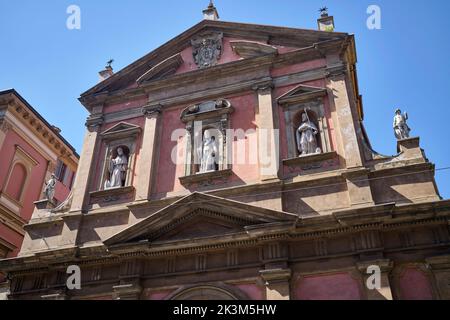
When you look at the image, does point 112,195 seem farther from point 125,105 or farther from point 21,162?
point 21,162

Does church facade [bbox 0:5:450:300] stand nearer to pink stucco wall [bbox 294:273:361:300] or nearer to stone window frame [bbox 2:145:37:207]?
pink stucco wall [bbox 294:273:361:300]

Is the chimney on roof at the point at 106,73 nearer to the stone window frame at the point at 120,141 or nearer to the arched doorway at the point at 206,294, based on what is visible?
the stone window frame at the point at 120,141

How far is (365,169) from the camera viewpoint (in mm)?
10062

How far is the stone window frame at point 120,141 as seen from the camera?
12.9 meters

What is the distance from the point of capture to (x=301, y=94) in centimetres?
1206

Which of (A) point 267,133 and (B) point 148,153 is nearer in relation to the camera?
(A) point 267,133

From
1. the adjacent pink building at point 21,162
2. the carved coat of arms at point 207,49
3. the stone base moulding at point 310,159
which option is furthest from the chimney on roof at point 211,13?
the adjacent pink building at point 21,162

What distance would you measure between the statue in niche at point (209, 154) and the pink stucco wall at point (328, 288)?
13.2ft

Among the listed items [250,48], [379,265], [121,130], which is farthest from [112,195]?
[379,265]

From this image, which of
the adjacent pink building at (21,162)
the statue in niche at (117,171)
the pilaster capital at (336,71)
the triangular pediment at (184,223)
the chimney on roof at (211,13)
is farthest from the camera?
the adjacent pink building at (21,162)

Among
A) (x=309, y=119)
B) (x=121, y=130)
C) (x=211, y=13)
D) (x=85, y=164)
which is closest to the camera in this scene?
(x=309, y=119)

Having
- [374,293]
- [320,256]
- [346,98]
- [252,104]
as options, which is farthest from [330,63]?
[374,293]

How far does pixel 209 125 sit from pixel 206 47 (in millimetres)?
3307
